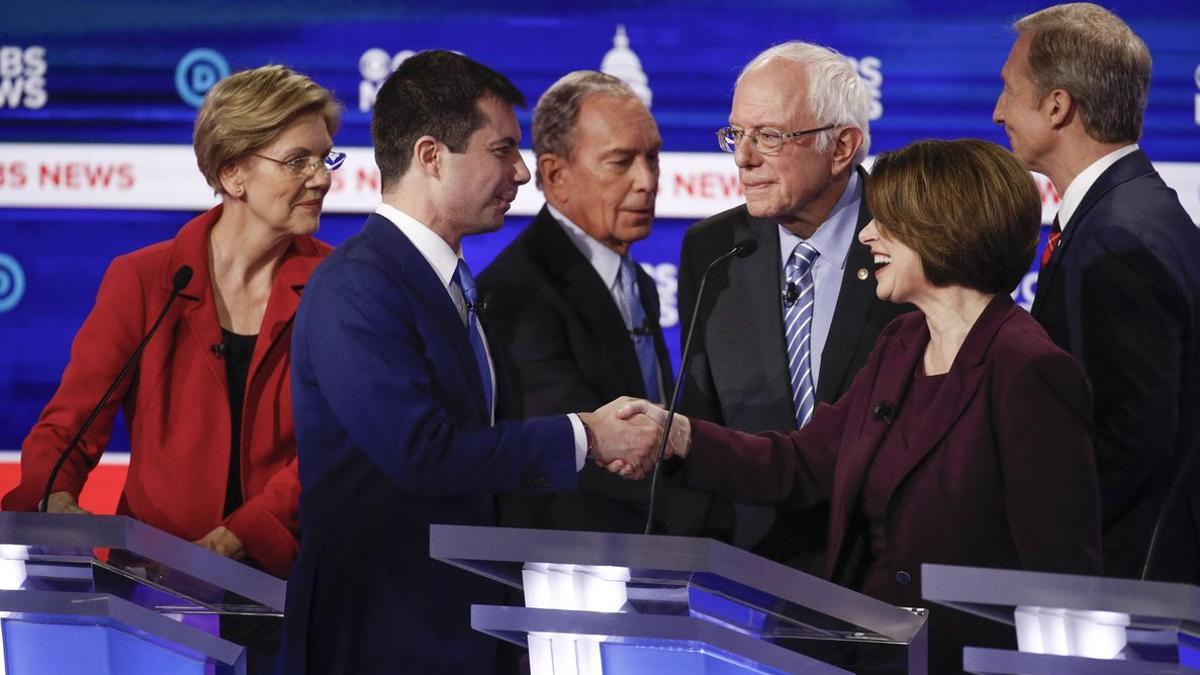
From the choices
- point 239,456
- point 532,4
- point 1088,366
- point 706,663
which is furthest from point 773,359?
point 532,4

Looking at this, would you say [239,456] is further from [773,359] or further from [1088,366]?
Answer: [1088,366]

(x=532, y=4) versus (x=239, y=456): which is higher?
(x=532, y=4)

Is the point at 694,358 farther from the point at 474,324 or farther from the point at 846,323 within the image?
the point at 474,324

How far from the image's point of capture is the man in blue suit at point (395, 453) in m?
2.55

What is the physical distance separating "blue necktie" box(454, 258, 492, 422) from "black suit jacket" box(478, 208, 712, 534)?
0.59 m

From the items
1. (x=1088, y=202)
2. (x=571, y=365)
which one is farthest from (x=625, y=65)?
(x=1088, y=202)

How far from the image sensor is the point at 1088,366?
2.92m

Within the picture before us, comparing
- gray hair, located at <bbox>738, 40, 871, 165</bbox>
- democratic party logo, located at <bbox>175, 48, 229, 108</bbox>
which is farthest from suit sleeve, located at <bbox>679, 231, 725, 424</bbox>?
democratic party logo, located at <bbox>175, 48, 229, 108</bbox>

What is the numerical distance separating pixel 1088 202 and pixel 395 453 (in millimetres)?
1443

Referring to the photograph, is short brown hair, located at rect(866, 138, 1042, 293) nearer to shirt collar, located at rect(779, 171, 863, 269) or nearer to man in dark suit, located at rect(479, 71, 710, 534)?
shirt collar, located at rect(779, 171, 863, 269)

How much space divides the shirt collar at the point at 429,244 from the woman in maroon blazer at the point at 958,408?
0.71 metres

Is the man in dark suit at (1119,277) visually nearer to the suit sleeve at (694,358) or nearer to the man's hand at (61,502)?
the suit sleeve at (694,358)

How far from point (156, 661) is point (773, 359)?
1.50 meters

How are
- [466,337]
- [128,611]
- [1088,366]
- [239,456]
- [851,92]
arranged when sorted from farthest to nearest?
[851,92]
[239,456]
[1088,366]
[466,337]
[128,611]
